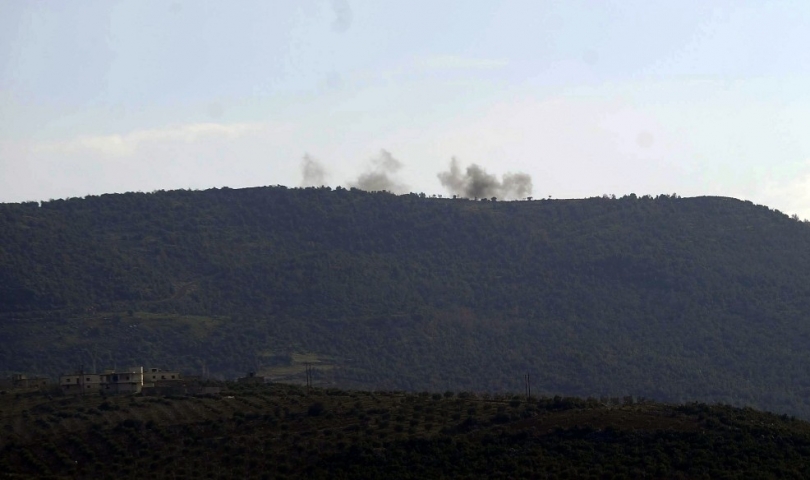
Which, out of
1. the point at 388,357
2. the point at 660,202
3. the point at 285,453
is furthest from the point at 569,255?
the point at 285,453

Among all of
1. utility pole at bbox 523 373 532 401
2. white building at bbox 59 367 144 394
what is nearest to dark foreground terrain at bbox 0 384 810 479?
utility pole at bbox 523 373 532 401

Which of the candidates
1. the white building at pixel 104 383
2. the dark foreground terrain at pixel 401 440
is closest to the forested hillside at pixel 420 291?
the white building at pixel 104 383

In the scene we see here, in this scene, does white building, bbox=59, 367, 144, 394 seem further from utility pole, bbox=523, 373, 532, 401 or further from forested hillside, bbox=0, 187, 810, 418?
forested hillside, bbox=0, 187, 810, 418

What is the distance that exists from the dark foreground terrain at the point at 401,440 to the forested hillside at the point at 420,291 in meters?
57.7

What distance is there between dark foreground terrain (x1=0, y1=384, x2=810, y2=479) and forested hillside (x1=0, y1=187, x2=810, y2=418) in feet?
189

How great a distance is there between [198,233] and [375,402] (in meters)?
107

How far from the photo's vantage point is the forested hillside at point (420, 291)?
137 metres

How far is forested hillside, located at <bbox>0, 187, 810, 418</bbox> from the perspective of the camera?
449 feet

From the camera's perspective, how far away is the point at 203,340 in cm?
14012

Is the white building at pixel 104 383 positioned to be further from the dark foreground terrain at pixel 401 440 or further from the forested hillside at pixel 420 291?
the forested hillside at pixel 420 291

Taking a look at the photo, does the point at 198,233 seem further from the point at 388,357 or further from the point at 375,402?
the point at 375,402

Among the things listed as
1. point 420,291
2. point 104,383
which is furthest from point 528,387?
point 420,291

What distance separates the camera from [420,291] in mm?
164125

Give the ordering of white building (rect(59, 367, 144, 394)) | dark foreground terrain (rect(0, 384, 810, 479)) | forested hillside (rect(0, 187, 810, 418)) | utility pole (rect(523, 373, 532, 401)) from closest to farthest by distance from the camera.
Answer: dark foreground terrain (rect(0, 384, 810, 479)), utility pole (rect(523, 373, 532, 401)), white building (rect(59, 367, 144, 394)), forested hillside (rect(0, 187, 810, 418))
